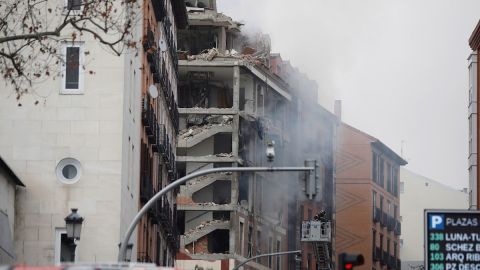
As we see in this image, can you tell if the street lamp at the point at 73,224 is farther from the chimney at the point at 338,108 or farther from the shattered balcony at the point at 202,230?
the chimney at the point at 338,108

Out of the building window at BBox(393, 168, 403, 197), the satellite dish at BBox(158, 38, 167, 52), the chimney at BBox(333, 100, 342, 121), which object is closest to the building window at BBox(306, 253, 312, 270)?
the chimney at BBox(333, 100, 342, 121)

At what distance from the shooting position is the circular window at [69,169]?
188ft

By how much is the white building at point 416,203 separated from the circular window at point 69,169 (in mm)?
107982

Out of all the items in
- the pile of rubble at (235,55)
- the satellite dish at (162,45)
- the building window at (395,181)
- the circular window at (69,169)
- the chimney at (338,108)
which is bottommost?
the circular window at (69,169)

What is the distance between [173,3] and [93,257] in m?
27.3

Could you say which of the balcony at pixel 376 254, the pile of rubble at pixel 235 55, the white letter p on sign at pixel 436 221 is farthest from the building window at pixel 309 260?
the white letter p on sign at pixel 436 221

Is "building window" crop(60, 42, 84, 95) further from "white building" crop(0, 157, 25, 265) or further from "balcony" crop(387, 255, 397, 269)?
"balcony" crop(387, 255, 397, 269)

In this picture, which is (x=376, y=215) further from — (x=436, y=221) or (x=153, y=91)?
(x=436, y=221)

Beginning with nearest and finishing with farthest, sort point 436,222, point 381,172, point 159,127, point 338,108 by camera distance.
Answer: point 436,222
point 159,127
point 338,108
point 381,172

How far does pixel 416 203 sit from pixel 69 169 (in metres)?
113

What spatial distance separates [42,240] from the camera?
56500 millimetres

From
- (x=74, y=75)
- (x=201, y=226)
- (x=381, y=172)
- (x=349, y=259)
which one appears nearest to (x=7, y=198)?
(x=74, y=75)

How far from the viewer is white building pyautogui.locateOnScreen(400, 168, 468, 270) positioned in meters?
164

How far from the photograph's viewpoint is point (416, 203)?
6614 inches
